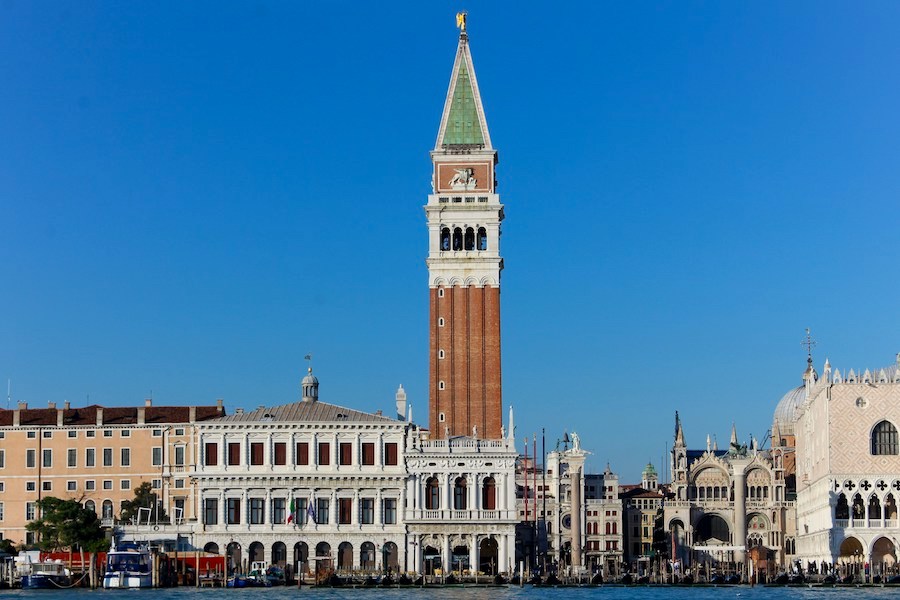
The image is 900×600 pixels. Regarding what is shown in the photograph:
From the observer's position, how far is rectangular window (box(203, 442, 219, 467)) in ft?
245

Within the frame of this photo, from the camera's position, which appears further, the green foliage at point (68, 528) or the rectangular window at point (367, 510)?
the rectangular window at point (367, 510)

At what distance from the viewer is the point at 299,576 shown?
67.7 m

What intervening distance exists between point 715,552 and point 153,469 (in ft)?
139

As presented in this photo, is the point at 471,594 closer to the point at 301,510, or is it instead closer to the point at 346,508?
the point at 346,508

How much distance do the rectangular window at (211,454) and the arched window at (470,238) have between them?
1644 cm

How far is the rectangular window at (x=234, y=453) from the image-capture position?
7444cm

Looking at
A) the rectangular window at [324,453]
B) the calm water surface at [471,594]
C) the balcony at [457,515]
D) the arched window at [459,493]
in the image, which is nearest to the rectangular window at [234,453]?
the rectangular window at [324,453]

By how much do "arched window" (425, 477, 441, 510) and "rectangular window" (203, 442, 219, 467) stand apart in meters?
10.2

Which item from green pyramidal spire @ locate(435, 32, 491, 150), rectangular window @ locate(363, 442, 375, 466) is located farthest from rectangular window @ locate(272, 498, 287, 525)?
green pyramidal spire @ locate(435, 32, 491, 150)

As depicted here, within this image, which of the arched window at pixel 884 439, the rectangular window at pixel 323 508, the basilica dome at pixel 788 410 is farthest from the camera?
the basilica dome at pixel 788 410

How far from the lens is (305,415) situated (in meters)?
75.1

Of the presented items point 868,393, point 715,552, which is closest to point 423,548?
point 868,393

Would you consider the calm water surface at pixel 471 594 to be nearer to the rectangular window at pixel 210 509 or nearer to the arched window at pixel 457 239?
the rectangular window at pixel 210 509

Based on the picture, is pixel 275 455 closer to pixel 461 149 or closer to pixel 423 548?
pixel 423 548
